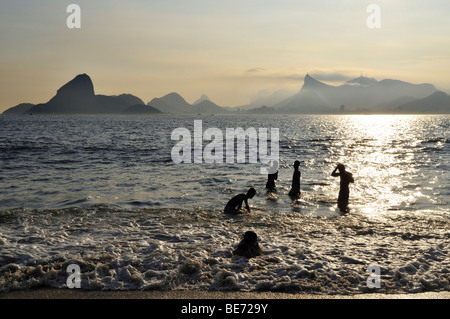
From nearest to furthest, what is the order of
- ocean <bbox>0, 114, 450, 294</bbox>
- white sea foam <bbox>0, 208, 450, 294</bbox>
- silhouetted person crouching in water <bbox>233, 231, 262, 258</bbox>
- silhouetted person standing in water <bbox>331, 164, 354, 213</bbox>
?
white sea foam <bbox>0, 208, 450, 294</bbox>, ocean <bbox>0, 114, 450, 294</bbox>, silhouetted person crouching in water <bbox>233, 231, 262, 258</bbox>, silhouetted person standing in water <bbox>331, 164, 354, 213</bbox>

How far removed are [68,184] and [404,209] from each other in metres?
18.1

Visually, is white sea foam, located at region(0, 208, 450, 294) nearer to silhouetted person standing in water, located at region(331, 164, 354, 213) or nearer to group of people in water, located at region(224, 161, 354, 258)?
group of people in water, located at region(224, 161, 354, 258)

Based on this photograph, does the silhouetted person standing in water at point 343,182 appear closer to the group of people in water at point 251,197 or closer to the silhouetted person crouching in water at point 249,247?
the group of people in water at point 251,197

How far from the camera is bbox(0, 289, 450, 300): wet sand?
7691mm

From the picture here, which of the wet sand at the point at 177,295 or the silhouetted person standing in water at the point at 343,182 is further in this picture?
the silhouetted person standing in water at the point at 343,182

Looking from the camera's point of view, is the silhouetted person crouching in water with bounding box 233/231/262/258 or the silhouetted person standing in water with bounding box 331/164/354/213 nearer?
the silhouetted person crouching in water with bounding box 233/231/262/258

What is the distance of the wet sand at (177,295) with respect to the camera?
7691mm

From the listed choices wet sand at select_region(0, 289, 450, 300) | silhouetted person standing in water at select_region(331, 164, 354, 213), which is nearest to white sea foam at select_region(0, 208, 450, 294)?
wet sand at select_region(0, 289, 450, 300)

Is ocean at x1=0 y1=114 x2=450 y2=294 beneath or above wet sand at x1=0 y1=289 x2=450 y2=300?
above

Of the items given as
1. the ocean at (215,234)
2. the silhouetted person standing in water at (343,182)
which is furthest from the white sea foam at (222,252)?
the silhouetted person standing in water at (343,182)

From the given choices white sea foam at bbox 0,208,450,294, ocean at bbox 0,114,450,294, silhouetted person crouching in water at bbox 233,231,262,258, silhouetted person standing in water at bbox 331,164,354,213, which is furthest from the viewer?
silhouetted person standing in water at bbox 331,164,354,213

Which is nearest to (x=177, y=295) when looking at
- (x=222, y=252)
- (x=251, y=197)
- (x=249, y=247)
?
(x=222, y=252)

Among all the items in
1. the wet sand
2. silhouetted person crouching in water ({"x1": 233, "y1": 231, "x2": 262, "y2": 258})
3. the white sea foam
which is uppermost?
silhouetted person crouching in water ({"x1": 233, "y1": 231, "x2": 262, "y2": 258})

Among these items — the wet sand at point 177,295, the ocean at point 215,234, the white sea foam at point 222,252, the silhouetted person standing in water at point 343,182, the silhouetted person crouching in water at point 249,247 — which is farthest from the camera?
the silhouetted person standing in water at point 343,182
